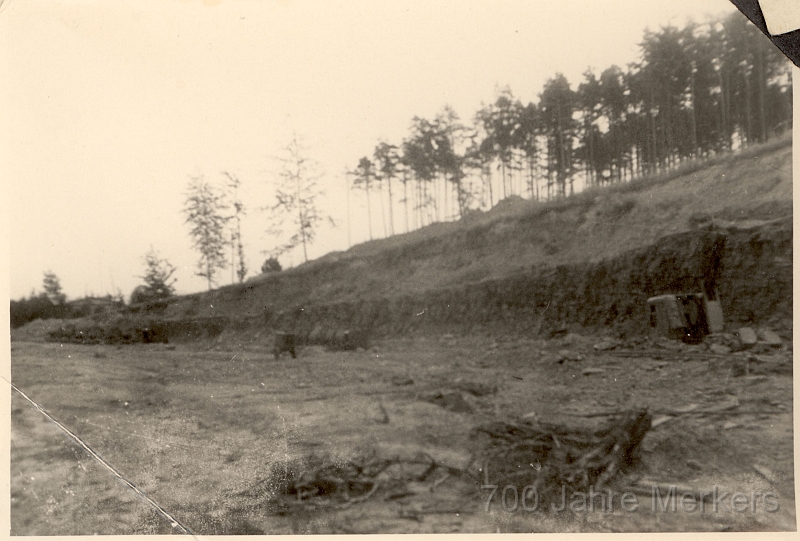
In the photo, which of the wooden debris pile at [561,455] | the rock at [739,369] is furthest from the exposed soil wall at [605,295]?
the wooden debris pile at [561,455]

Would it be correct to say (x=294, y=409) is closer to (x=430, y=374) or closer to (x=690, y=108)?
(x=430, y=374)

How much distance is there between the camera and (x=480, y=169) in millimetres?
4551

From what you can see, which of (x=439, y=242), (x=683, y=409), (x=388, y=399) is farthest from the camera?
(x=439, y=242)

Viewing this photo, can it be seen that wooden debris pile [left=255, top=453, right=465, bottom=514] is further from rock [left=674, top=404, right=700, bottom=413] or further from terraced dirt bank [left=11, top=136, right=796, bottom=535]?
rock [left=674, top=404, right=700, bottom=413]

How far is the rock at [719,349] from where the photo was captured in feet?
12.9

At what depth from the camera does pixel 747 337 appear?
3.93 meters

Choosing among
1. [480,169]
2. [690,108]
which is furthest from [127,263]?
[690,108]

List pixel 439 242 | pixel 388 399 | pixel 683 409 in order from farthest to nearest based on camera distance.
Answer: pixel 439 242 < pixel 388 399 < pixel 683 409

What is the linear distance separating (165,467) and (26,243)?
2.28 m

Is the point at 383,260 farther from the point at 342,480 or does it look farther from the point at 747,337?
the point at 747,337

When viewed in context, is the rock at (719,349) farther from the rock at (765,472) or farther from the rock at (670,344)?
the rock at (765,472)

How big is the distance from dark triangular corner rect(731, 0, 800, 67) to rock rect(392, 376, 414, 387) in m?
4.01

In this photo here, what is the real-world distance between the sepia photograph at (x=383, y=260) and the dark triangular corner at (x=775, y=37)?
7 centimetres

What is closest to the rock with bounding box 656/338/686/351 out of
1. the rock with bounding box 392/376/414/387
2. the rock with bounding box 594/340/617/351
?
the rock with bounding box 594/340/617/351
